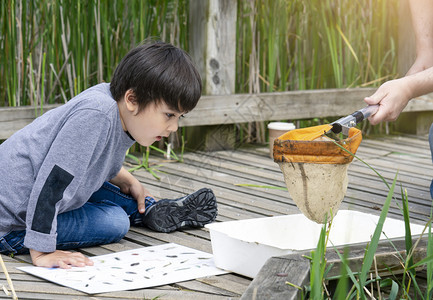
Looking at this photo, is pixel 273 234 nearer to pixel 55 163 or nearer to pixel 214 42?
pixel 55 163

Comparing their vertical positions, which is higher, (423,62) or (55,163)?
(423,62)

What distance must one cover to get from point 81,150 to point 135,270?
1.17 ft

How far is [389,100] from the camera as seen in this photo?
223 cm

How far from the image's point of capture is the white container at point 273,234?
6.48ft

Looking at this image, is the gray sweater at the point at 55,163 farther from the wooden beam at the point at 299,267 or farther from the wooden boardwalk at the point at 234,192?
the wooden beam at the point at 299,267

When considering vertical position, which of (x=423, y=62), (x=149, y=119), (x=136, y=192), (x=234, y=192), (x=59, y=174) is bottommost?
(x=234, y=192)

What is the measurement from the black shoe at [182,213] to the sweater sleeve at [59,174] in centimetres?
43

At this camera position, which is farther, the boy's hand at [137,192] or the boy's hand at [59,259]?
the boy's hand at [137,192]

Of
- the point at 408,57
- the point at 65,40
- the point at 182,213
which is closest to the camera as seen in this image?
the point at 182,213

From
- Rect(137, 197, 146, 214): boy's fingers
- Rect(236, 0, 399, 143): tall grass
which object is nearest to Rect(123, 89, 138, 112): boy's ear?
Rect(137, 197, 146, 214): boy's fingers

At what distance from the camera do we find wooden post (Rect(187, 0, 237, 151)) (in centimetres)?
371

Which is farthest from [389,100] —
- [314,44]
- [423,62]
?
[314,44]

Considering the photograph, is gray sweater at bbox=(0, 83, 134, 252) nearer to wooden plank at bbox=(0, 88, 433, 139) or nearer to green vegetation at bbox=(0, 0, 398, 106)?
green vegetation at bbox=(0, 0, 398, 106)

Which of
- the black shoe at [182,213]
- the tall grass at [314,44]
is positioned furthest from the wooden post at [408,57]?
the black shoe at [182,213]
